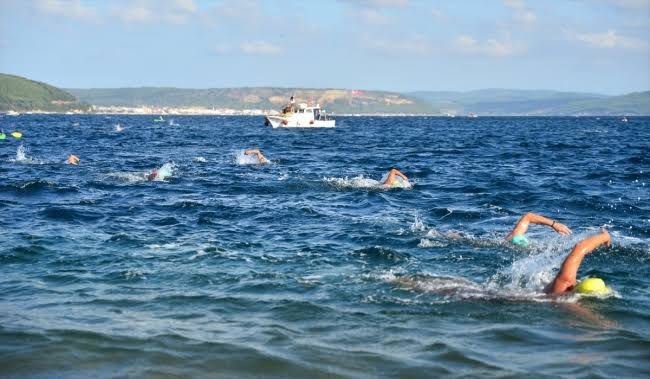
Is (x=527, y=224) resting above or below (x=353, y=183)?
above

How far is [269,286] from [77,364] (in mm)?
3518

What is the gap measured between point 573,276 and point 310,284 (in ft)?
12.2

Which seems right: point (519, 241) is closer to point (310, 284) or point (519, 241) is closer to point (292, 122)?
point (310, 284)

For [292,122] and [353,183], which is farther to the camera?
[292,122]

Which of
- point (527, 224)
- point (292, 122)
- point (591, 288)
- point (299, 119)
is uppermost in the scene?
point (299, 119)

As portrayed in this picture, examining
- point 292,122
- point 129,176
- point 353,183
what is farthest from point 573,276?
point 292,122

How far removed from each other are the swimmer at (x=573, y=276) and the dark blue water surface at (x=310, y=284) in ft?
0.62

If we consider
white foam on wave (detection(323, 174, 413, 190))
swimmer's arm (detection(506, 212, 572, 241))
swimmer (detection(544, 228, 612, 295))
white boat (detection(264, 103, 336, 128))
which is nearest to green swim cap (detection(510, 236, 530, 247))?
swimmer's arm (detection(506, 212, 572, 241))

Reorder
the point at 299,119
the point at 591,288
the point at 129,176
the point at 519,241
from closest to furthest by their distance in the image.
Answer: the point at 591,288 → the point at 519,241 → the point at 129,176 → the point at 299,119

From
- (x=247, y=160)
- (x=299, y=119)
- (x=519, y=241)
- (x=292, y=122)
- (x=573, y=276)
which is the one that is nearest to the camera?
(x=573, y=276)

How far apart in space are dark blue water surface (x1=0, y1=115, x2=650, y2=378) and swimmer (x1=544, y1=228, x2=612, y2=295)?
0.62ft

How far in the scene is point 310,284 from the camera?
1027 cm

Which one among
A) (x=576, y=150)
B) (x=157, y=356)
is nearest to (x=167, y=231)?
(x=157, y=356)

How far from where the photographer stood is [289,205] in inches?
741
